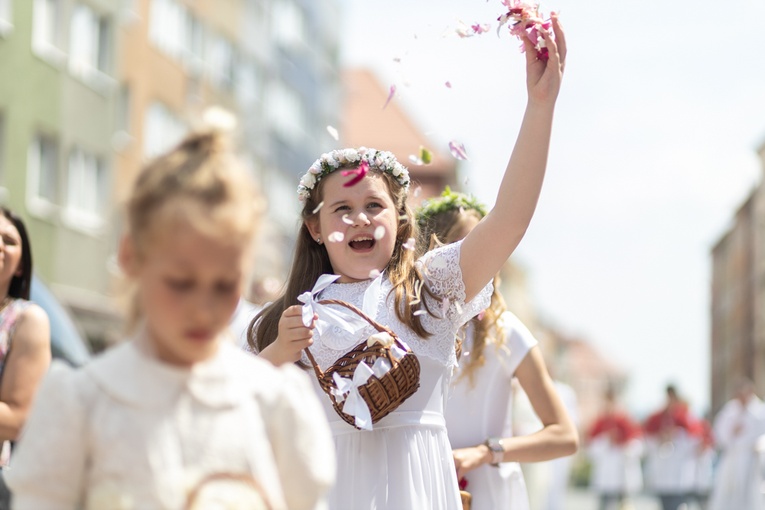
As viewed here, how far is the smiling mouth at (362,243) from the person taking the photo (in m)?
4.36

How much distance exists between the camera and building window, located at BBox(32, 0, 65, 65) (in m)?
26.7

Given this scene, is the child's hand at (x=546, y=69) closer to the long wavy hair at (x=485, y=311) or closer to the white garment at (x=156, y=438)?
the long wavy hair at (x=485, y=311)

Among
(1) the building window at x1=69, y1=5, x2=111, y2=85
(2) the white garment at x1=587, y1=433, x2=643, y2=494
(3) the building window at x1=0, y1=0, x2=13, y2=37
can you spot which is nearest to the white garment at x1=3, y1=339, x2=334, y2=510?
(2) the white garment at x1=587, y1=433, x2=643, y2=494

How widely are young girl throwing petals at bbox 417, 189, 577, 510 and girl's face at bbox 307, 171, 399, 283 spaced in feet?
3.19

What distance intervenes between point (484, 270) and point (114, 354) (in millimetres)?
1554

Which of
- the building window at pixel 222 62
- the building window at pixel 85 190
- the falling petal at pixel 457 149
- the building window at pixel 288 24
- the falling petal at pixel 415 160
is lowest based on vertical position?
the falling petal at pixel 415 160

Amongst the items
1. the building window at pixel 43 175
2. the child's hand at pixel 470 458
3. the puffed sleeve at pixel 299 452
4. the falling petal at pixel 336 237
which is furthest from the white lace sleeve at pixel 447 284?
the building window at pixel 43 175

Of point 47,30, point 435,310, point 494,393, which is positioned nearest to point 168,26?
point 47,30

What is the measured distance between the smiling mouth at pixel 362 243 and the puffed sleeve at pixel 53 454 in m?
1.64

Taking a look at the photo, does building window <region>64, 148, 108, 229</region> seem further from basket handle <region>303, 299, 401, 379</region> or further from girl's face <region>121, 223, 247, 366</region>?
girl's face <region>121, 223, 247, 366</region>

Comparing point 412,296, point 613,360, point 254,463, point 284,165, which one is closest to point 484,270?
point 412,296

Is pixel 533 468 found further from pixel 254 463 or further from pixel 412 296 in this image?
pixel 254 463

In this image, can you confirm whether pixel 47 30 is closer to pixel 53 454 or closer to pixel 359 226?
pixel 359 226

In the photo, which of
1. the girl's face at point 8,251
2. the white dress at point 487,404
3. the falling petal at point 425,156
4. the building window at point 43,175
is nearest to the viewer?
the falling petal at point 425,156
